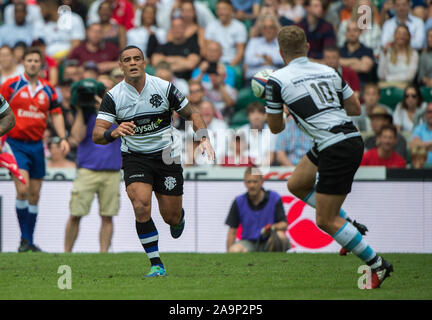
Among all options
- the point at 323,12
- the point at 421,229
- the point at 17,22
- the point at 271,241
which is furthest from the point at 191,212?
the point at 17,22

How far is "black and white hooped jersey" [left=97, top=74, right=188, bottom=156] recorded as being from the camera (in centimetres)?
907

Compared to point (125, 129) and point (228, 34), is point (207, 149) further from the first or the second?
point (228, 34)

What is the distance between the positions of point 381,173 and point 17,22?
9.45m

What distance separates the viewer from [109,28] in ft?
59.5

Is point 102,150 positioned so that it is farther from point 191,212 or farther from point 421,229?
point 421,229

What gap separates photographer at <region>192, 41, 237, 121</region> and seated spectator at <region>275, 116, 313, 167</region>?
2.09 metres

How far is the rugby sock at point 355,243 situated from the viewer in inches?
309

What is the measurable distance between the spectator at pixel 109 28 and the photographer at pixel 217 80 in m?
2.19

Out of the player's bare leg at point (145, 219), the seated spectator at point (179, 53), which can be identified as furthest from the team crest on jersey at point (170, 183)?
the seated spectator at point (179, 53)

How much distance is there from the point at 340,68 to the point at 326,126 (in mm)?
7998

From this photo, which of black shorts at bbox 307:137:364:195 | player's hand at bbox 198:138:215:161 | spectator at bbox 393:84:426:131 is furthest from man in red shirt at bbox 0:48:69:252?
spectator at bbox 393:84:426:131

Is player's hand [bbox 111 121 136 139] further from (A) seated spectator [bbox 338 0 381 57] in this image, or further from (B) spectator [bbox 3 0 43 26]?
(B) spectator [bbox 3 0 43 26]

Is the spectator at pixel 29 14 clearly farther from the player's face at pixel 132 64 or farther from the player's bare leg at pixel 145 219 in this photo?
the player's bare leg at pixel 145 219

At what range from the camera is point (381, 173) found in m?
13.2
